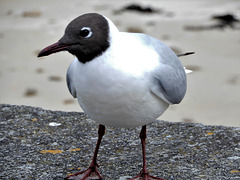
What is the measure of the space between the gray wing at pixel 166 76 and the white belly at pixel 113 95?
0.21ft

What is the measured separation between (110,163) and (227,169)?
88 cm

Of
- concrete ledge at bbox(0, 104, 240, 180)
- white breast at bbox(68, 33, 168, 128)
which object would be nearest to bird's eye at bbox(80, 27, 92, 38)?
white breast at bbox(68, 33, 168, 128)

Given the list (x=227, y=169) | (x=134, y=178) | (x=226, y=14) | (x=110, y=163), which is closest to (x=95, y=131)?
(x=110, y=163)

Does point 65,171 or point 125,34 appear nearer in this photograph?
point 125,34

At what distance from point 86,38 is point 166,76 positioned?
1.96ft

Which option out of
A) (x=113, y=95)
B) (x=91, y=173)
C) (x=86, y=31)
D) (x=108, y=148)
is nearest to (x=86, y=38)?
(x=86, y=31)

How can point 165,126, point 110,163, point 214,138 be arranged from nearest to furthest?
point 110,163 < point 214,138 < point 165,126

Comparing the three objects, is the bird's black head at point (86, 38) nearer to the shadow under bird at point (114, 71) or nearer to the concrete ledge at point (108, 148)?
the shadow under bird at point (114, 71)

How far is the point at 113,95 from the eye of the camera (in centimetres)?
306

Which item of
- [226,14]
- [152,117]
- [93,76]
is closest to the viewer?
[93,76]

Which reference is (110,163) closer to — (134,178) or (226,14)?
(134,178)

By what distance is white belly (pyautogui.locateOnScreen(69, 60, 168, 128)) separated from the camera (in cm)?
303

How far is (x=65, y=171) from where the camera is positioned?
3766 mm

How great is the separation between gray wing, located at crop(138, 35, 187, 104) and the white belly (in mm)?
63
